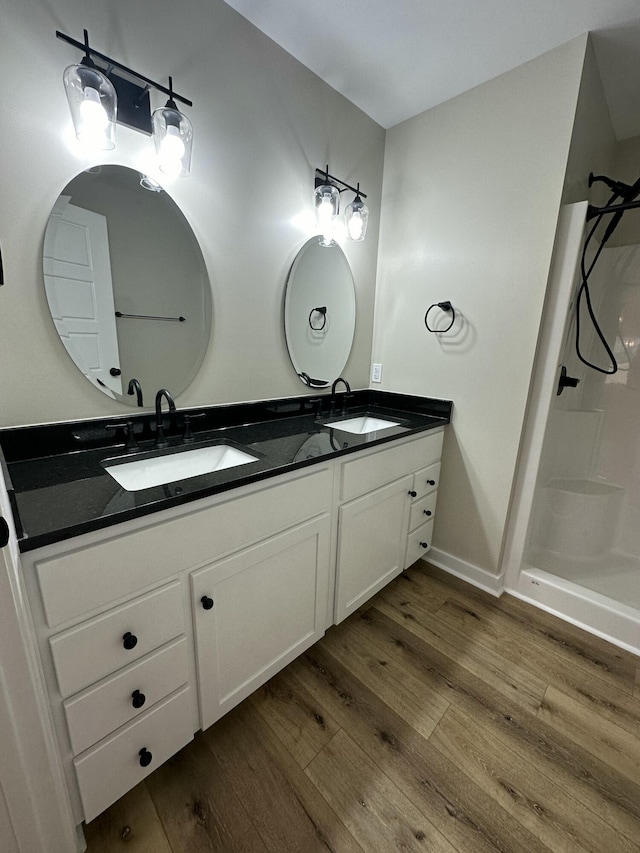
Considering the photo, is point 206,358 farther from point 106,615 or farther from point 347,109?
point 347,109

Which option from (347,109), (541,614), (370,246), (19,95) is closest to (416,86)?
(347,109)

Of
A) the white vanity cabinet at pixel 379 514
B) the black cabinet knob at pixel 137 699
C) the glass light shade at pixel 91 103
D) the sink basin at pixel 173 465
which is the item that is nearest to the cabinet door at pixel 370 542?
the white vanity cabinet at pixel 379 514

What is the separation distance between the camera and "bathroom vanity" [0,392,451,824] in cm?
72

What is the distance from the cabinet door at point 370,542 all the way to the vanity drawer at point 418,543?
6 centimetres

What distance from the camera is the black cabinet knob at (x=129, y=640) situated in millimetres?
786

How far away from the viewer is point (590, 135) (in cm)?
156

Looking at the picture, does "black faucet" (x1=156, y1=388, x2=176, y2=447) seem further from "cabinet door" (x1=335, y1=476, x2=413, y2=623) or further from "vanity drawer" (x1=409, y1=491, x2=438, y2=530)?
"vanity drawer" (x1=409, y1=491, x2=438, y2=530)

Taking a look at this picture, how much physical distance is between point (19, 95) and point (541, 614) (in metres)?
2.68

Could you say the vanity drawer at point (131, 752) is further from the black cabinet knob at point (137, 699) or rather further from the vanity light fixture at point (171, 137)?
the vanity light fixture at point (171, 137)

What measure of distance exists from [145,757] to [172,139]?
1753mm

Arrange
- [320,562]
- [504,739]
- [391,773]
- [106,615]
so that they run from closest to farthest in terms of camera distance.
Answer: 1. [106,615]
2. [391,773]
3. [504,739]
4. [320,562]

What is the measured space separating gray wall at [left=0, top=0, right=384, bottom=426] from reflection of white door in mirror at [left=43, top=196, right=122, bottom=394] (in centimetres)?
3

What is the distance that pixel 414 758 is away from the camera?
Answer: 42.1 inches

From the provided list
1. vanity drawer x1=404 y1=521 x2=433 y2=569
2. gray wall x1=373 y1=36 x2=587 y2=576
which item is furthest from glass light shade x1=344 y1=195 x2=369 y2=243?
vanity drawer x1=404 y1=521 x2=433 y2=569
